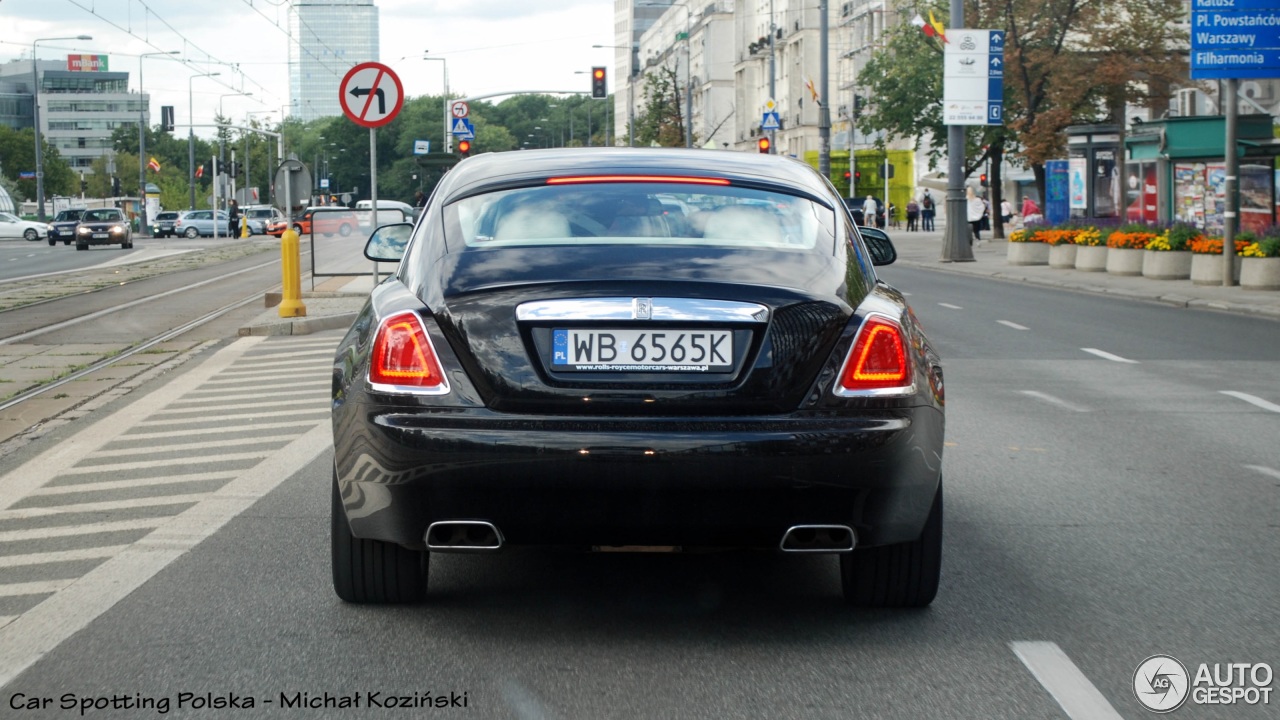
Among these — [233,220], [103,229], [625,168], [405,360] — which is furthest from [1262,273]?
[233,220]

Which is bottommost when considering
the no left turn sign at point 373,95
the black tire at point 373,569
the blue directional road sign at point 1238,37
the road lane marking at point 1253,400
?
the road lane marking at point 1253,400

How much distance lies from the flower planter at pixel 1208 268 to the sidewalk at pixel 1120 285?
253mm

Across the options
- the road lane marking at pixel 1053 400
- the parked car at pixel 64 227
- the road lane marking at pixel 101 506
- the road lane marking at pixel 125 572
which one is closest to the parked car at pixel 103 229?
the parked car at pixel 64 227

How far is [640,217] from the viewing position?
5.09 meters

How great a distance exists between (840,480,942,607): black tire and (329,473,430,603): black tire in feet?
4.31

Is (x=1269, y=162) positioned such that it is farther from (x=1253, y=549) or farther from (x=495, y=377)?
(x=495, y=377)

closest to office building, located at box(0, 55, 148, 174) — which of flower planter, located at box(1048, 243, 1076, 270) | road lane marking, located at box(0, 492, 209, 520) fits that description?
flower planter, located at box(1048, 243, 1076, 270)

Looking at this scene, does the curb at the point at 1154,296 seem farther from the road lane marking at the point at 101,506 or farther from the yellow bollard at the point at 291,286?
the road lane marking at the point at 101,506

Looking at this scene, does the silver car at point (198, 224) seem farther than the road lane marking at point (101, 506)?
Yes

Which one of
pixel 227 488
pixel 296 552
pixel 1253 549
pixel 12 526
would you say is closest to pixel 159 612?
pixel 296 552

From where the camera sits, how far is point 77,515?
23.0 feet

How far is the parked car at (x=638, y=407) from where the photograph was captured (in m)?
4.44

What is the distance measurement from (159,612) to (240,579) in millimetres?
483

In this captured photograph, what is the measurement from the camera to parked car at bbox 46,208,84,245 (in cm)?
6334
